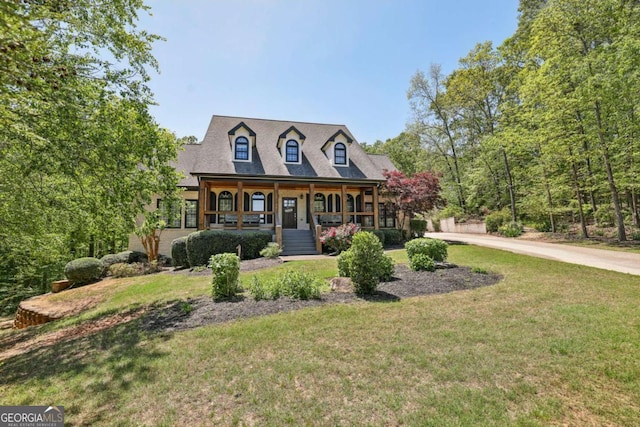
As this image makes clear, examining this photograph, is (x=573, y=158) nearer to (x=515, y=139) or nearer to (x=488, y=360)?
(x=515, y=139)

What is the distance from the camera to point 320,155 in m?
18.7

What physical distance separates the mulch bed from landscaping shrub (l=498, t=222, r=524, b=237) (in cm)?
1403

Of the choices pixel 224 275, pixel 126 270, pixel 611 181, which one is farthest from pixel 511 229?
pixel 126 270

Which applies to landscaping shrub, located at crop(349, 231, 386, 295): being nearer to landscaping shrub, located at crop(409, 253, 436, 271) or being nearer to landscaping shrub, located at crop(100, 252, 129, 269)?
landscaping shrub, located at crop(409, 253, 436, 271)

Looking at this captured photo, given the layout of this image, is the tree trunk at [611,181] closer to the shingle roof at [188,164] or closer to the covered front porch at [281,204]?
the covered front porch at [281,204]

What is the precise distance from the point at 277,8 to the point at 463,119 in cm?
2768

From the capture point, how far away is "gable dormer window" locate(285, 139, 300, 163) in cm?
1742

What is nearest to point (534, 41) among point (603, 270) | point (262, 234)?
point (603, 270)

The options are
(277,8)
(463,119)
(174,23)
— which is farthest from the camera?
(463,119)

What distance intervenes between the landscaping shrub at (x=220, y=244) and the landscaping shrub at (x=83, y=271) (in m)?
4.79

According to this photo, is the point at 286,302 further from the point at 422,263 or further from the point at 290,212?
the point at 290,212

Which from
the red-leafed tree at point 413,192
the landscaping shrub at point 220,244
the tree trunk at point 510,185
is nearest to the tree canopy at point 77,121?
the landscaping shrub at point 220,244

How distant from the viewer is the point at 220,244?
13312 mm

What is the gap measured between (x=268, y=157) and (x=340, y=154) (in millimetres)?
4772
